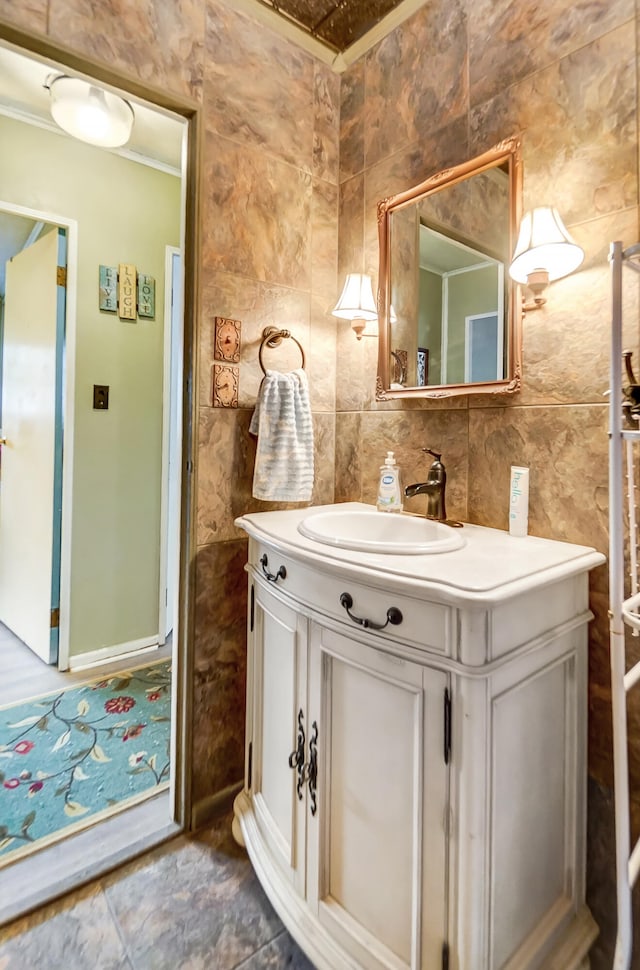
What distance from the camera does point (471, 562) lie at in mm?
899

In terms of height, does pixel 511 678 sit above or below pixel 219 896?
above

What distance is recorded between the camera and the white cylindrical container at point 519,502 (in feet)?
3.77

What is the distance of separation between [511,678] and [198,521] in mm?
961

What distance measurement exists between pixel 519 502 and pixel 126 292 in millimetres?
2202

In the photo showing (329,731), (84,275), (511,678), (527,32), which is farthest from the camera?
(84,275)

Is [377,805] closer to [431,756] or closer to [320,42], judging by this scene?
[431,756]

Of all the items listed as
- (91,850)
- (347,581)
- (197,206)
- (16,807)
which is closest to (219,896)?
(91,850)

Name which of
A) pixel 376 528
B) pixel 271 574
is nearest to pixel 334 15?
pixel 376 528

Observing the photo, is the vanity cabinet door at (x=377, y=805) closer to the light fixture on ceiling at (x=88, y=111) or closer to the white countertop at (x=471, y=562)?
the white countertop at (x=471, y=562)

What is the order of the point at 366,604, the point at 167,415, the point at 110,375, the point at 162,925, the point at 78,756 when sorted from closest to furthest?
the point at 366,604, the point at 162,925, the point at 78,756, the point at 110,375, the point at 167,415

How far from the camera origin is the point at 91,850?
132 cm

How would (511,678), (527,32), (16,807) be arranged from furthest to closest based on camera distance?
(16,807) < (527,32) < (511,678)

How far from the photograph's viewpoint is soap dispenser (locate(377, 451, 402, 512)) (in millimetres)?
1419

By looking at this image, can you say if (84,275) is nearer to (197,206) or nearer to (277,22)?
(197,206)
